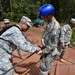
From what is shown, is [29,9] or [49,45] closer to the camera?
[49,45]

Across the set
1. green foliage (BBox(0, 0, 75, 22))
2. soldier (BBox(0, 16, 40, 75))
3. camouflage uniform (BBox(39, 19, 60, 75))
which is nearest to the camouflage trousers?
camouflage uniform (BBox(39, 19, 60, 75))

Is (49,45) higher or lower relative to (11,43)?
lower

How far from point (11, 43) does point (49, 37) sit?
1.23 meters

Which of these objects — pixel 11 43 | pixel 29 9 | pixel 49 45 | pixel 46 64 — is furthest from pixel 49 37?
pixel 29 9

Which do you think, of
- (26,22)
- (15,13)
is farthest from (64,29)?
(15,13)

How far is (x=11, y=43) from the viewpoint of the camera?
3.89 m

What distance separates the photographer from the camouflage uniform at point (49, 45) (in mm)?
4863

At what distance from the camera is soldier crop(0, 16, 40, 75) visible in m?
3.81

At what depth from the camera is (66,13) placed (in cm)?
2389

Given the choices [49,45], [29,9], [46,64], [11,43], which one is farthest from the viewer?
[29,9]

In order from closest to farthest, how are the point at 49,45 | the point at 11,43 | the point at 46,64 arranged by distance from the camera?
1. the point at 11,43
2. the point at 49,45
3. the point at 46,64

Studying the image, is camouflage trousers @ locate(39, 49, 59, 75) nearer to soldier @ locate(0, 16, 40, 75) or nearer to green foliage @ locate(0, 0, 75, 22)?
soldier @ locate(0, 16, 40, 75)

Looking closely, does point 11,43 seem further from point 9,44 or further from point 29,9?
point 29,9

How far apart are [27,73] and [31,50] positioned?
1992mm
